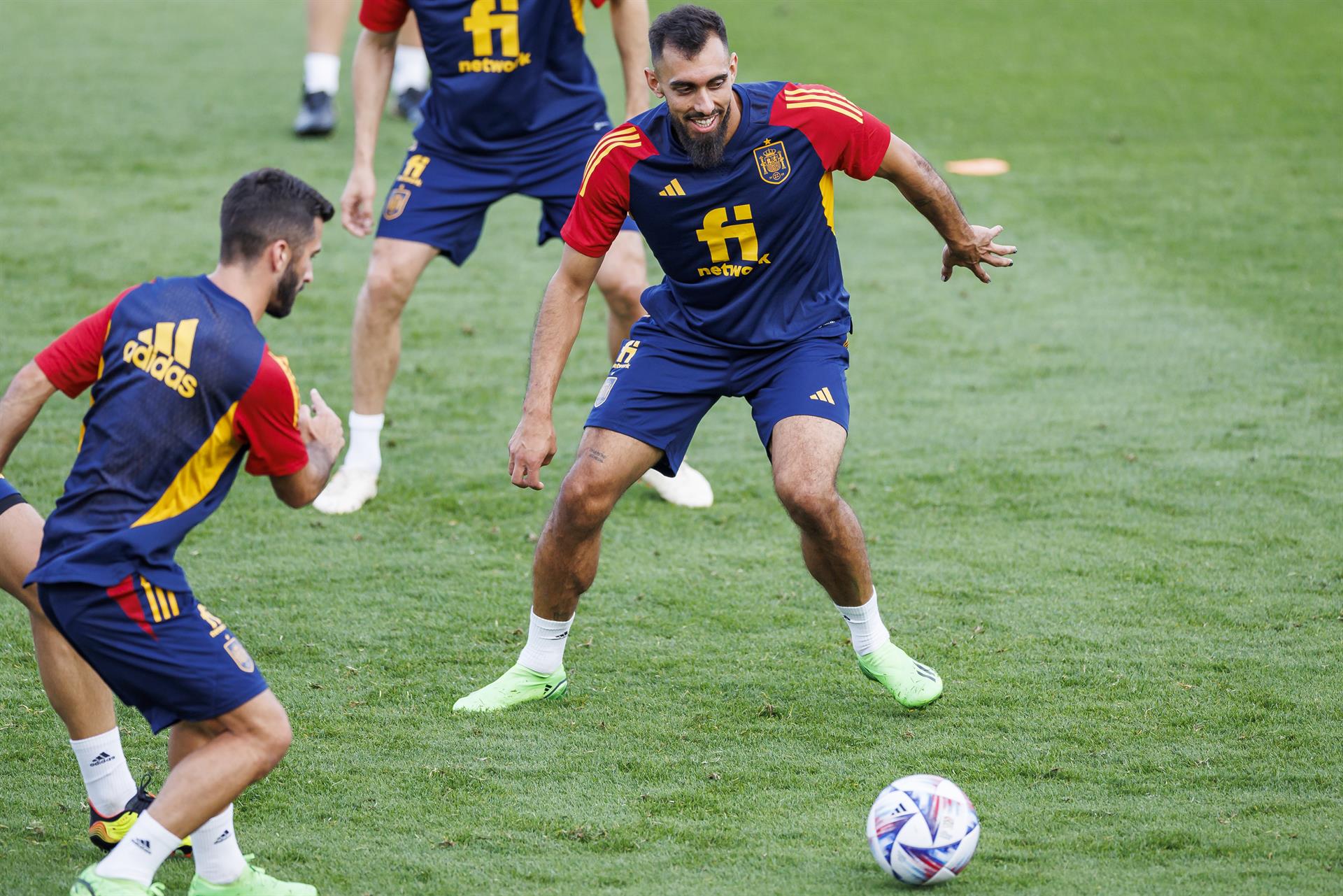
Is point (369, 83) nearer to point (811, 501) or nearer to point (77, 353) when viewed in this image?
point (811, 501)

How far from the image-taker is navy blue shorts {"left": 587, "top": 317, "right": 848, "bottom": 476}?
15.3 ft

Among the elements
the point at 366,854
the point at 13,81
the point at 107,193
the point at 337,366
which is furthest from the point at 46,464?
the point at 13,81

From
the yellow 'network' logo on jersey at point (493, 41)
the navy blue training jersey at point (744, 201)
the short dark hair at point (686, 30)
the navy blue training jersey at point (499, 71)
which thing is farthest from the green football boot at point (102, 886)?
the yellow 'network' logo on jersey at point (493, 41)

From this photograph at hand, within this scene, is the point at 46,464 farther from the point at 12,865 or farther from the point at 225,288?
the point at 225,288

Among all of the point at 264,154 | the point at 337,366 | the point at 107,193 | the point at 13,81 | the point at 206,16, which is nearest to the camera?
the point at 337,366

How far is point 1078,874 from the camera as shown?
11.9 feet

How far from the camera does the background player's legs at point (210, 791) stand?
10.6 ft

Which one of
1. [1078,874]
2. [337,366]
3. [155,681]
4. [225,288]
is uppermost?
[225,288]

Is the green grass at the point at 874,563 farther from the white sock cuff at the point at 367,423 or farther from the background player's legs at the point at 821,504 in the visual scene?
the background player's legs at the point at 821,504

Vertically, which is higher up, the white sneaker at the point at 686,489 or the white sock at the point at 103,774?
the white sock at the point at 103,774

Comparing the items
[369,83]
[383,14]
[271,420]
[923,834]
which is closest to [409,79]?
[369,83]

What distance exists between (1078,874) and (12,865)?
262cm

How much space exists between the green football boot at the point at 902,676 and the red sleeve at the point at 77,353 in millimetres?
2474

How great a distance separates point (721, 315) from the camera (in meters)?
4.76
